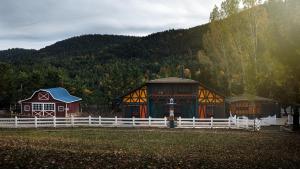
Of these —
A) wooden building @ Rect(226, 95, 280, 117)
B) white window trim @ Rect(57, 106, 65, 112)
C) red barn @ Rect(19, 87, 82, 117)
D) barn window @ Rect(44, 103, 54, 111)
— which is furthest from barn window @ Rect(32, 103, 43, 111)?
wooden building @ Rect(226, 95, 280, 117)

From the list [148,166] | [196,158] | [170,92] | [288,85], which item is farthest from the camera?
[170,92]

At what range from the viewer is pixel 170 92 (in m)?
50.7

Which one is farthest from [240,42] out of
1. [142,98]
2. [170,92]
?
[142,98]

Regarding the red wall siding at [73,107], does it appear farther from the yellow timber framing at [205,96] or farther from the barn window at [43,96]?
the yellow timber framing at [205,96]

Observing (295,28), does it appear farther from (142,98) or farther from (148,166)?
(142,98)

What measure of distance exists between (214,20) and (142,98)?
574 inches

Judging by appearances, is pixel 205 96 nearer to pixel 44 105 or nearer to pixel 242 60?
pixel 242 60

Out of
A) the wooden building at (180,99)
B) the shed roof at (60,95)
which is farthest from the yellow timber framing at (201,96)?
the shed roof at (60,95)

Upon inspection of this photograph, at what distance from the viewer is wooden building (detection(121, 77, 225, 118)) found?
50562 millimetres

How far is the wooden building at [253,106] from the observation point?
2072 inches

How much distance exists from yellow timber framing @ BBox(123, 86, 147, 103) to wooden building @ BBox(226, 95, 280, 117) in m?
10.8

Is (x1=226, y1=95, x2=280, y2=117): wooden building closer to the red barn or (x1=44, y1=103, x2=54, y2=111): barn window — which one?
the red barn

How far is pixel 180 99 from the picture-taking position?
166 feet

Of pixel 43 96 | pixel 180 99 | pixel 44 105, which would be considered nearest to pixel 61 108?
pixel 44 105
